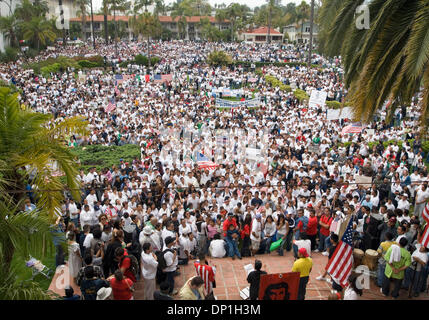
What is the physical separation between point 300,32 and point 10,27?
59.6 metres

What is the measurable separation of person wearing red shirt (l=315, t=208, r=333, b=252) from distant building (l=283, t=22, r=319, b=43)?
78.7m

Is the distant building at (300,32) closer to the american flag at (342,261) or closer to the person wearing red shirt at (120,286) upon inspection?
the american flag at (342,261)

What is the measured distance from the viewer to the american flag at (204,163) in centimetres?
1342

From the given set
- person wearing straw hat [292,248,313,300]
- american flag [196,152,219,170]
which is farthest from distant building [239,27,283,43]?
person wearing straw hat [292,248,313,300]

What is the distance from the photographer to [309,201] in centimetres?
1064

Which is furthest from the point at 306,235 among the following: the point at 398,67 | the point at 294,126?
the point at 294,126

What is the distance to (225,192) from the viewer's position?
436 inches

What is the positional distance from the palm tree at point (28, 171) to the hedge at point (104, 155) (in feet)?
30.6

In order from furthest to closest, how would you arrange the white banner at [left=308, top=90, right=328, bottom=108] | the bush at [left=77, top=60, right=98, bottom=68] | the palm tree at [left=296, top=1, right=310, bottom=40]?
the palm tree at [left=296, top=1, right=310, bottom=40] < the bush at [left=77, top=60, right=98, bottom=68] < the white banner at [left=308, top=90, right=328, bottom=108]

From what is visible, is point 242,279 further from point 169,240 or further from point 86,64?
point 86,64

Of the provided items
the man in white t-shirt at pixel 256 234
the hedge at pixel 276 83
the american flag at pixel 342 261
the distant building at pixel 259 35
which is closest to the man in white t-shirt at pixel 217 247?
the man in white t-shirt at pixel 256 234

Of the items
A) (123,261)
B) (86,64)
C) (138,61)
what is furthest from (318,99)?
(86,64)

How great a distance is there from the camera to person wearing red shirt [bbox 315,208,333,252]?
8.80 meters

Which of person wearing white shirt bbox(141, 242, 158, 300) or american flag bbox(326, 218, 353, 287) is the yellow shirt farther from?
person wearing white shirt bbox(141, 242, 158, 300)
